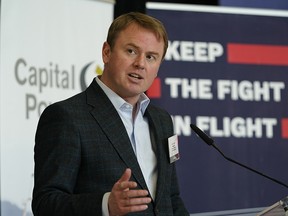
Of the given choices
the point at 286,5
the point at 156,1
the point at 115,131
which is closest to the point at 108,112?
the point at 115,131

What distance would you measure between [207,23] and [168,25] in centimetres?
30

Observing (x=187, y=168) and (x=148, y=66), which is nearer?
(x=148, y=66)

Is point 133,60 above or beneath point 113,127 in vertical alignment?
above

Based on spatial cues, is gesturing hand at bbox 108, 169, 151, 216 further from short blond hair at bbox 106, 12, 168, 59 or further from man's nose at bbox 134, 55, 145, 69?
short blond hair at bbox 106, 12, 168, 59

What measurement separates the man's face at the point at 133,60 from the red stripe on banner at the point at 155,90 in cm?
231

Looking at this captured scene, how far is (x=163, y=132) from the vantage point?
109 inches

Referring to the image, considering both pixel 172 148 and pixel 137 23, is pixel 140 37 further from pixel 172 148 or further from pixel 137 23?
pixel 172 148

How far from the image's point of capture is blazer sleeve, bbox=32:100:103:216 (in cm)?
231

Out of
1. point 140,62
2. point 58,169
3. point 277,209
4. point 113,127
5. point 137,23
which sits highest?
point 137,23

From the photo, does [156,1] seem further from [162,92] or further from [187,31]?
[162,92]

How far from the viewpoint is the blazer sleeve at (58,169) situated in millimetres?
2312

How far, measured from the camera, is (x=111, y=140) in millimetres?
2523

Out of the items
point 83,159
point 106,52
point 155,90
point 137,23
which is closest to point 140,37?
point 137,23

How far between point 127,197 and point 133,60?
633 millimetres
